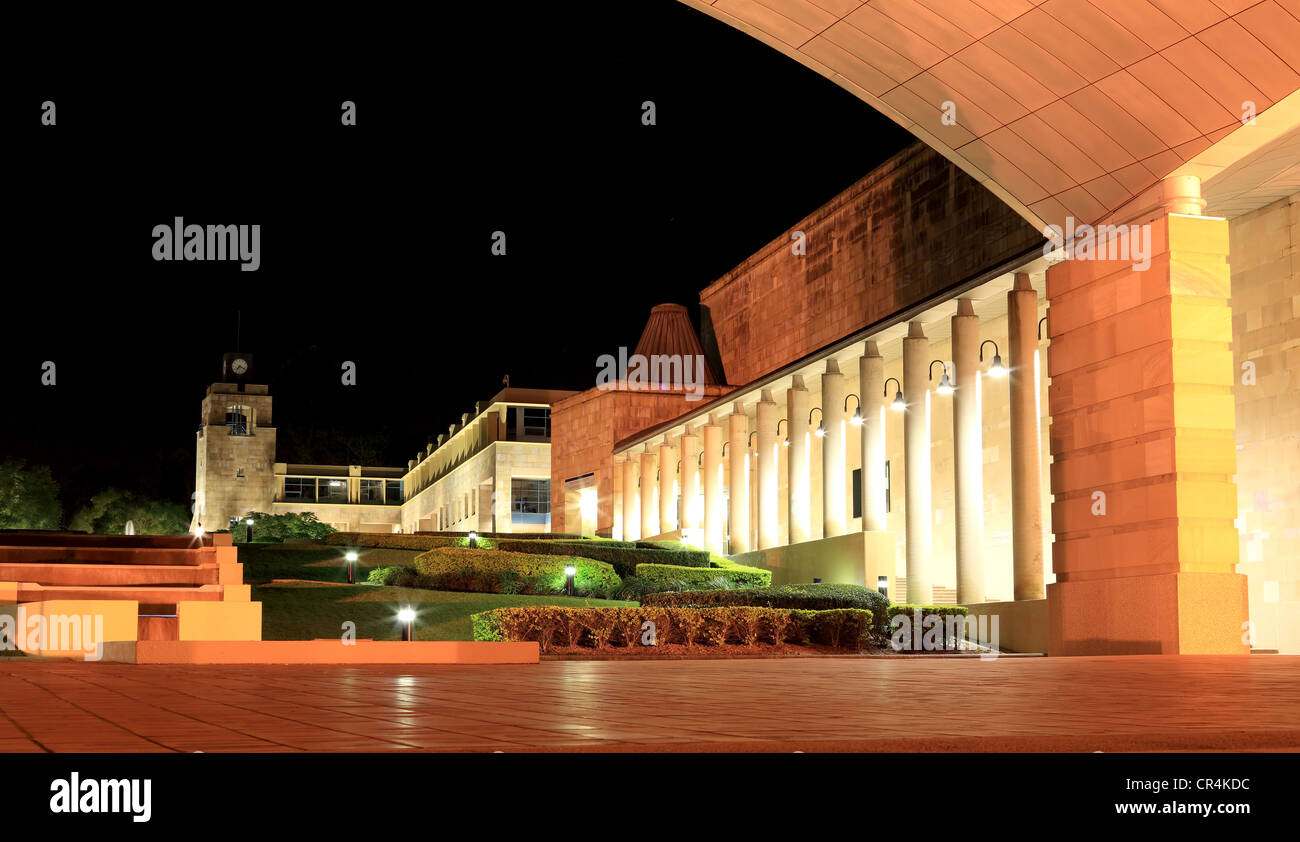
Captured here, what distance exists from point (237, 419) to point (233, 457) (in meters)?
2.88

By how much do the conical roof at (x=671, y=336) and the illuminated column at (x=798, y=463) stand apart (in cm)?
1751

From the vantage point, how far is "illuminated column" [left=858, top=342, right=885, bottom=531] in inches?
1277

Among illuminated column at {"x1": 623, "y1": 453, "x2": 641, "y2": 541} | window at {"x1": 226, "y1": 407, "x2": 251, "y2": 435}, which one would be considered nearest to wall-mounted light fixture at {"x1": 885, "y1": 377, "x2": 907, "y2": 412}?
illuminated column at {"x1": 623, "y1": 453, "x2": 641, "y2": 541}

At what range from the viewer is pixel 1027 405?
84.5ft

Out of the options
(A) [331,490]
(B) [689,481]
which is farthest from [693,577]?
(A) [331,490]

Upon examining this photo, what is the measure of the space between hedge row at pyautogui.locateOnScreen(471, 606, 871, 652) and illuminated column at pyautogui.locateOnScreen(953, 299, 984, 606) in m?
5.91

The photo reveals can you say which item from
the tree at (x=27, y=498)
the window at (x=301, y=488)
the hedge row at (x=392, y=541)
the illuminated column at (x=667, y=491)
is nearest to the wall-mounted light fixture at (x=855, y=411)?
the illuminated column at (x=667, y=491)

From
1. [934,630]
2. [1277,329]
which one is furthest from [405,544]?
[1277,329]

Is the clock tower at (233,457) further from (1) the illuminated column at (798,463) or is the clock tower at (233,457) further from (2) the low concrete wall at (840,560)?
(2) the low concrete wall at (840,560)

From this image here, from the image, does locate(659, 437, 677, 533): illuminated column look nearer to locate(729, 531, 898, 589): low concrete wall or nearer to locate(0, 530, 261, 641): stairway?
locate(729, 531, 898, 589): low concrete wall

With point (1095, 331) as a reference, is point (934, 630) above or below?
below

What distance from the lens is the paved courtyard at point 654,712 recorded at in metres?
4.70

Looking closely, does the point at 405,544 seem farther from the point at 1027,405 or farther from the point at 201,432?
the point at 201,432

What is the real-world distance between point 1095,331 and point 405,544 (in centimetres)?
2329
